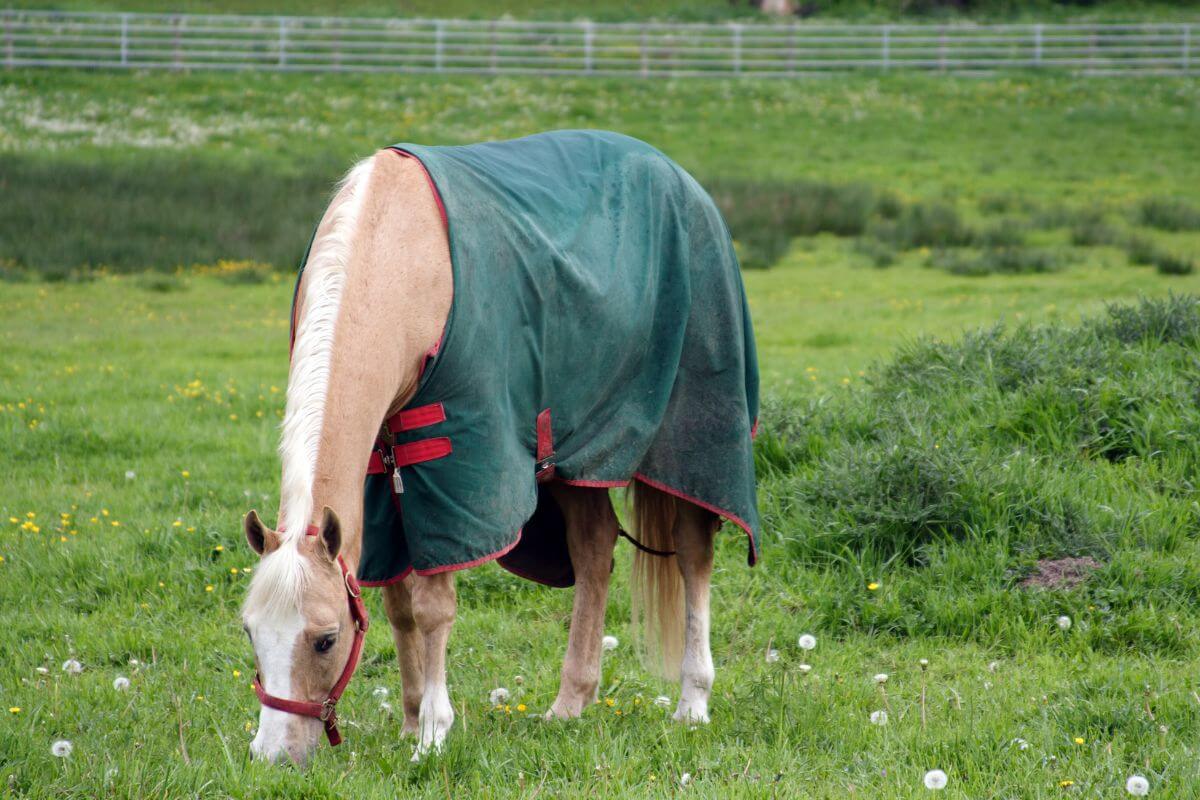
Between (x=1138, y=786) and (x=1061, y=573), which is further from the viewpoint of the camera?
(x=1061, y=573)

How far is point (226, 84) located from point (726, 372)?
88.6 feet

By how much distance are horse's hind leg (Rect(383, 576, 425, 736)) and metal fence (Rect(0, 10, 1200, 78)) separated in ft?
91.4

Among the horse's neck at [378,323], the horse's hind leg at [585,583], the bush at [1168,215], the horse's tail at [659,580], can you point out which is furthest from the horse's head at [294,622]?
the bush at [1168,215]

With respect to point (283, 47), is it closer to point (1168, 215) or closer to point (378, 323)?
point (1168, 215)

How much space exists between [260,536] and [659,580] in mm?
2045

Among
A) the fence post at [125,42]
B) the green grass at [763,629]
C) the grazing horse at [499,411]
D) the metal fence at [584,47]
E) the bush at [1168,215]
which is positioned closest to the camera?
the grazing horse at [499,411]

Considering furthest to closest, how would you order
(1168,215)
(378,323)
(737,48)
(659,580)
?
1. (737,48)
2. (1168,215)
3. (659,580)
4. (378,323)

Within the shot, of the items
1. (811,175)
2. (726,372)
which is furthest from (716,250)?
(811,175)

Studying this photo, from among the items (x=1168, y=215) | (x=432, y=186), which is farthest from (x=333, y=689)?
(x=1168, y=215)

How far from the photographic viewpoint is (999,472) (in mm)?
5723

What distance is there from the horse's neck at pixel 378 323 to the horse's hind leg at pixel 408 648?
758mm

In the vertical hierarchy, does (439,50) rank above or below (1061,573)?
above

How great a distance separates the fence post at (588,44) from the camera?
3119 centimetres

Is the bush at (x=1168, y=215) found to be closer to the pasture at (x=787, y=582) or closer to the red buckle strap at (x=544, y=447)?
the pasture at (x=787, y=582)
